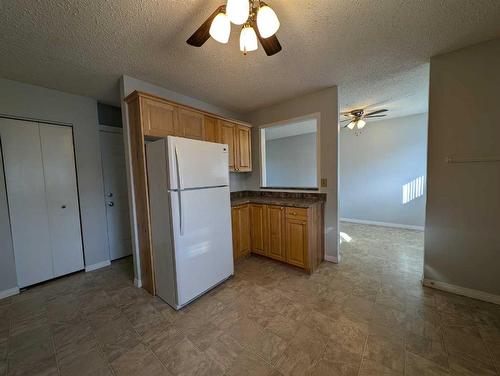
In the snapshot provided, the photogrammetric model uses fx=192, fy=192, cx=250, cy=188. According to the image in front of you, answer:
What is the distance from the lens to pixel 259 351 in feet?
4.82

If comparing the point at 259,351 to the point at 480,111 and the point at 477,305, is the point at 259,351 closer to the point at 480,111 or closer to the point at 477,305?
the point at 477,305

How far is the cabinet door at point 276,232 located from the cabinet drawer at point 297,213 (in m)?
0.10

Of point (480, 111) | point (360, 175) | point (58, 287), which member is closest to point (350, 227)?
point (360, 175)

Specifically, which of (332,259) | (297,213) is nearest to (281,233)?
(297,213)

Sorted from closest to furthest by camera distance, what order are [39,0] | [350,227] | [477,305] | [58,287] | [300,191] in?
[39,0], [477,305], [58,287], [300,191], [350,227]

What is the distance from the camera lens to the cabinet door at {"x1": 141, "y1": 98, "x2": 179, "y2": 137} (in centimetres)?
209

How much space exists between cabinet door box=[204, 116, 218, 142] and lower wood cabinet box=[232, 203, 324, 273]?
1104 millimetres

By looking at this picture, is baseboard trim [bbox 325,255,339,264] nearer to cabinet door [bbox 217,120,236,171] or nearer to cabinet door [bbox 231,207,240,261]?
cabinet door [bbox 231,207,240,261]

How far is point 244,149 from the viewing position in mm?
3506

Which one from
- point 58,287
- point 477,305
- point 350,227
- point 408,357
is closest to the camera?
point 408,357

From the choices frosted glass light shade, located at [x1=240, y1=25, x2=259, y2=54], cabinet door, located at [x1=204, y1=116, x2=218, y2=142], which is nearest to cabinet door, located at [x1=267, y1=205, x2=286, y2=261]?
cabinet door, located at [x1=204, y1=116, x2=218, y2=142]

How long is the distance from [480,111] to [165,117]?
10.8 ft

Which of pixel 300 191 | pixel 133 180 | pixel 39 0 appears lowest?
pixel 300 191

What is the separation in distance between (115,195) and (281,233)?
2.77 m
